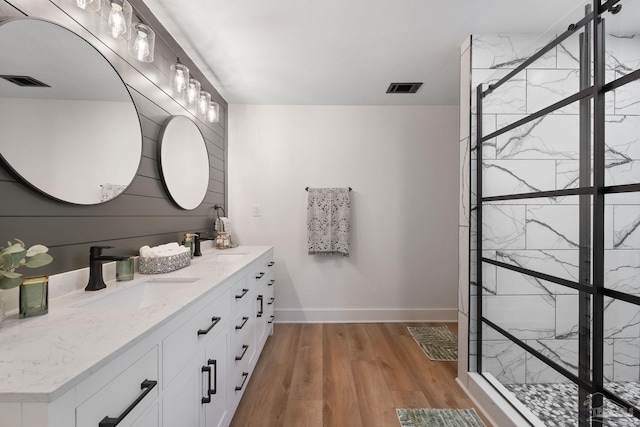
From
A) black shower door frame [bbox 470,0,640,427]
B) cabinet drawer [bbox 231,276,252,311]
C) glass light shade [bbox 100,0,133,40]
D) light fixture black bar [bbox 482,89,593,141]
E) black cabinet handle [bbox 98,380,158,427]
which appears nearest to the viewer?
black cabinet handle [bbox 98,380,158,427]

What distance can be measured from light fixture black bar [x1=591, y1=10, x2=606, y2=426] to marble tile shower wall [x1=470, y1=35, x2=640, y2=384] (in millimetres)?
20

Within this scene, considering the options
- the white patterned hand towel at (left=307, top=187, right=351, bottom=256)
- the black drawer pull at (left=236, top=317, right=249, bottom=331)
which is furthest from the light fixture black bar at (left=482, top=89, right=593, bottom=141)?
the black drawer pull at (left=236, top=317, right=249, bottom=331)

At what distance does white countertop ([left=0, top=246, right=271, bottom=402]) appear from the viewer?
0.54 metres

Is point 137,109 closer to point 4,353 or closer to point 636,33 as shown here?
point 4,353

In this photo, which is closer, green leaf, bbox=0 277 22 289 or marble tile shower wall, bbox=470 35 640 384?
green leaf, bbox=0 277 22 289

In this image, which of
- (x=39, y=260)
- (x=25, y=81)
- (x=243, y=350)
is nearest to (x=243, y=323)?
(x=243, y=350)

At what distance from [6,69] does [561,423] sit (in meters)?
2.55

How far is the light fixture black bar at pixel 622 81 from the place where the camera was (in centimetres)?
96

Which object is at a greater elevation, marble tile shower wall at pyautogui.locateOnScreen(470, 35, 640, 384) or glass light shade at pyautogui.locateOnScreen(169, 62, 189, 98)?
glass light shade at pyautogui.locateOnScreen(169, 62, 189, 98)

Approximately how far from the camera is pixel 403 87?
2727 mm

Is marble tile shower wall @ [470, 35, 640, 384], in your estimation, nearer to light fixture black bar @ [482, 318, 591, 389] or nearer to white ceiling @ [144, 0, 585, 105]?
light fixture black bar @ [482, 318, 591, 389]

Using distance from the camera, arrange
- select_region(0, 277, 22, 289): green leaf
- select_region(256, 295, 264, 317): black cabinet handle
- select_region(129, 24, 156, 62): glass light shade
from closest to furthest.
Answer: select_region(0, 277, 22, 289): green leaf
select_region(129, 24, 156, 62): glass light shade
select_region(256, 295, 264, 317): black cabinet handle

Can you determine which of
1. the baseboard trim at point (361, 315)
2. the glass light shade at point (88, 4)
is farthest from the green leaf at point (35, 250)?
the baseboard trim at point (361, 315)

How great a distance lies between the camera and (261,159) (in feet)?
10.3
